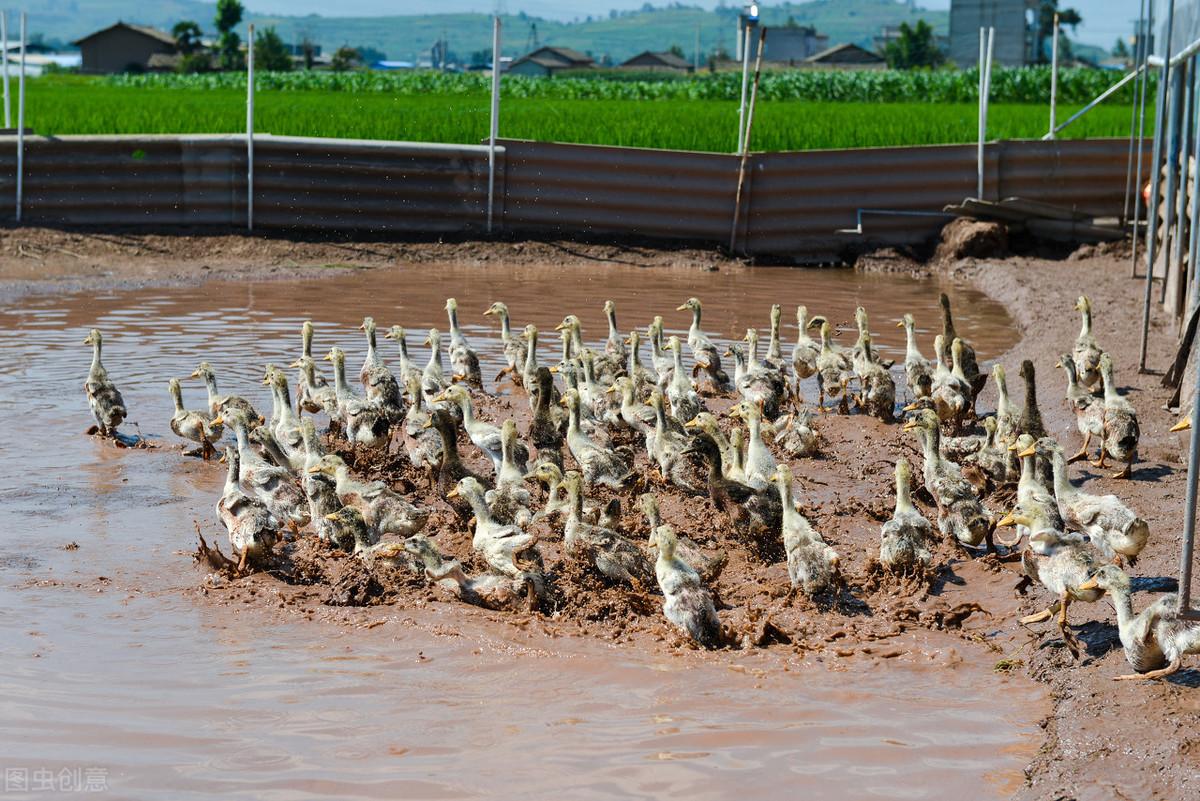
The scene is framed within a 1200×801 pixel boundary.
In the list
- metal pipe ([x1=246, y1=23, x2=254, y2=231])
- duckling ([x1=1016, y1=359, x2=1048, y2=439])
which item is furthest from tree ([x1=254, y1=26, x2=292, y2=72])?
duckling ([x1=1016, y1=359, x2=1048, y2=439])

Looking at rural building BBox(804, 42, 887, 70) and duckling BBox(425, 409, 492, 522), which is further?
rural building BBox(804, 42, 887, 70)

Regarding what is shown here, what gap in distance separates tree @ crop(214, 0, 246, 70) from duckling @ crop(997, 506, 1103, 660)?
98046mm

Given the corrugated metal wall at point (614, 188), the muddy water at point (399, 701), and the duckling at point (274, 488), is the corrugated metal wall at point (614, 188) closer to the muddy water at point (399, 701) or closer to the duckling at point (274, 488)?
the muddy water at point (399, 701)

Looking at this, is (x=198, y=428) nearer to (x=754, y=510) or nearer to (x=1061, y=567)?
(x=754, y=510)

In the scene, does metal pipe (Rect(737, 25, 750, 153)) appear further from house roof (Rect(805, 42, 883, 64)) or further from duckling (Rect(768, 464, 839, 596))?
house roof (Rect(805, 42, 883, 64))

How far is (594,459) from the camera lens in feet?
36.0

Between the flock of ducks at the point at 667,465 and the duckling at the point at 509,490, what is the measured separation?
2cm

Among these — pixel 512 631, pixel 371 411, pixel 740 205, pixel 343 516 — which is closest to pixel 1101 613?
pixel 512 631

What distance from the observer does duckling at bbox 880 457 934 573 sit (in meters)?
8.97

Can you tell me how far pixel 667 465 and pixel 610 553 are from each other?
2181 mm

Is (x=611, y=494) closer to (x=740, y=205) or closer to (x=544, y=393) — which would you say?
(x=544, y=393)

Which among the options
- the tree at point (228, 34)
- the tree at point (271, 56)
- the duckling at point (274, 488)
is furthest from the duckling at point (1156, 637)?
the tree at point (228, 34)

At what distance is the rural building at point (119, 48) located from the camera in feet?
378

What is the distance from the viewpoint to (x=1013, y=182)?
2448 cm
